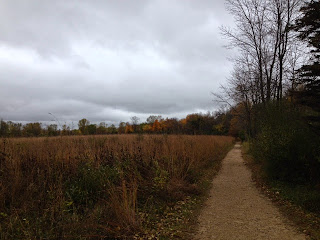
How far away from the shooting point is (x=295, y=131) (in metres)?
7.52

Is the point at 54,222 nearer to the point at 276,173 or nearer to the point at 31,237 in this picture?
the point at 31,237

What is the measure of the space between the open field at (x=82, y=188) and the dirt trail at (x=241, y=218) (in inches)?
40.8

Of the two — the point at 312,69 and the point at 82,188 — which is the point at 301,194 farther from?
the point at 82,188

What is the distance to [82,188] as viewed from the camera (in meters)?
5.71

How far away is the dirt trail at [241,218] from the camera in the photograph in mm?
4172

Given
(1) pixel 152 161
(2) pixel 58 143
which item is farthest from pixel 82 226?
(2) pixel 58 143

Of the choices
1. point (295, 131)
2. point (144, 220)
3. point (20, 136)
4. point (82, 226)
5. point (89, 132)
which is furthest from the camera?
point (89, 132)

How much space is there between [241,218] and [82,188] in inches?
164

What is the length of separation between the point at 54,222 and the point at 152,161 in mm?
4063

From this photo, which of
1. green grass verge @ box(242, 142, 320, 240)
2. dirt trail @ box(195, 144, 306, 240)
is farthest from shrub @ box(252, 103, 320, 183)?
dirt trail @ box(195, 144, 306, 240)

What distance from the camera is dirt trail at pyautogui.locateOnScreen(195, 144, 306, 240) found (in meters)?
4.17

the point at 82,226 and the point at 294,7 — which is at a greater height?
the point at 294,7

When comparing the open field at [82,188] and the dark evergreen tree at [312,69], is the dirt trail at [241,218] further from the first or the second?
the dark evergreen tree at [312,69]

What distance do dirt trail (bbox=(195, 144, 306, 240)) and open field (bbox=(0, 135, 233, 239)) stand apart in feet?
3.40
